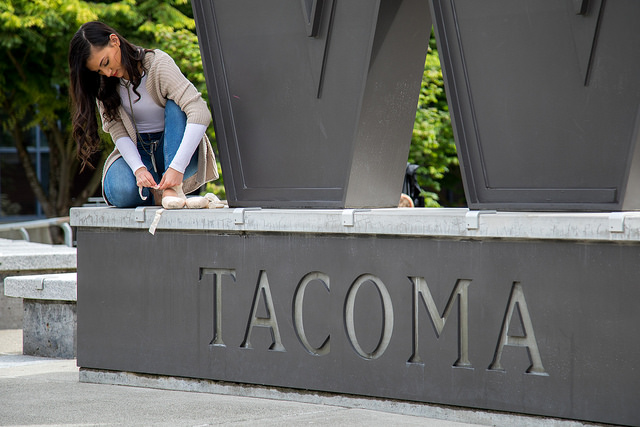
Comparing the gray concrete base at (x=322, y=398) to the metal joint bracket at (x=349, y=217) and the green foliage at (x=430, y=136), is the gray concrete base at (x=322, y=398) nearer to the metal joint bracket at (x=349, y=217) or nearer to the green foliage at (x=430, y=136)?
the metal joint bracket at (x=349, y=217)

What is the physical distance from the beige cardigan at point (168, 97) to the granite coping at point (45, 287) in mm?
1331

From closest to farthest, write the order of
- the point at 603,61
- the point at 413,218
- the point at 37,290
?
the point at 603,61, the point at 413,218, the point at 37,290

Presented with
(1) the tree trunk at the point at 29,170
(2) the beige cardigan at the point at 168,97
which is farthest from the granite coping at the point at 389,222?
(1) the tree trunk at the point at 29,170

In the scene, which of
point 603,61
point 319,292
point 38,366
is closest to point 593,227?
point 603,61

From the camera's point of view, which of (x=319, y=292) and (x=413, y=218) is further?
(x=319, y=292)

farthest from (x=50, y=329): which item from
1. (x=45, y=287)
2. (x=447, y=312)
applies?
(x=447, y=312)

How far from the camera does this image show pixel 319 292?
4.77m

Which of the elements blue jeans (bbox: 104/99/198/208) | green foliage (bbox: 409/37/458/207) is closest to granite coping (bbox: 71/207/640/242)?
blue jeans (bbox: 104/99/198/208)

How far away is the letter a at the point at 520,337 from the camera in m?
4.06

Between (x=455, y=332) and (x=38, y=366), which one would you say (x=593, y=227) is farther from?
(x=38, y=366)

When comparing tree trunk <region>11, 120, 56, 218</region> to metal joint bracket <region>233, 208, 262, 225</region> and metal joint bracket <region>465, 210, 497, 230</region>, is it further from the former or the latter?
metal joint bracket <region>465, 210, 497, 230</region>

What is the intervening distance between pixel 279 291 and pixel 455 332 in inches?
40.4

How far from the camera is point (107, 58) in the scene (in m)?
5.25

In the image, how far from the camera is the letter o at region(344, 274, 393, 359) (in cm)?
454
